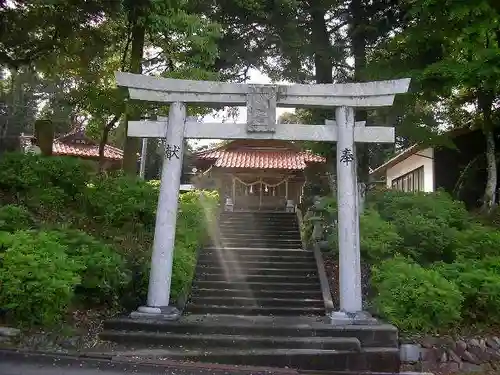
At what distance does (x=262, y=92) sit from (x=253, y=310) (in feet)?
15.1

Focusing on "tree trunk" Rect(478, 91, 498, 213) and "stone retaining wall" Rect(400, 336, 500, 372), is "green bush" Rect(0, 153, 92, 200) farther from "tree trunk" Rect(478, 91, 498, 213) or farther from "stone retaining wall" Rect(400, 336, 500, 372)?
"tree trunk" Rect(478, 91, 498, 213)

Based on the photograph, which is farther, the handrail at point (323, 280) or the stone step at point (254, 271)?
the stone step at point (254, 271)

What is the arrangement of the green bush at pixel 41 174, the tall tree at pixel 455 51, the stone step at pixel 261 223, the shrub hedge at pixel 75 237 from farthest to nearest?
the stone step at pixel 261 223
the green bush at pixel 41 174
the tall tree at pixel 455 51
the shrub hedge at pixel 75 237

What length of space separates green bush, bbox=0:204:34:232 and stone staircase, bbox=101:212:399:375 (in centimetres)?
303

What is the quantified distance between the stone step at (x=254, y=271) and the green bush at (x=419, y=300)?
345cm

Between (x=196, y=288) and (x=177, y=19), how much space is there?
700 centimetres

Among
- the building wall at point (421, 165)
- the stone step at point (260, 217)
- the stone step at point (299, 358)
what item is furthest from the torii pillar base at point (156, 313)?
the building wall at point (421, 165)

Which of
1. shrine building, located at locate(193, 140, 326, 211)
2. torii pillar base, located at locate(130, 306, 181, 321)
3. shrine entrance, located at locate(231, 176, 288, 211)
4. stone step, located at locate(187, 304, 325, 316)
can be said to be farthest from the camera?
shrine entrance, located at locate(231, 176, 288, 211)

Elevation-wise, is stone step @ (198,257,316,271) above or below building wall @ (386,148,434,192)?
below

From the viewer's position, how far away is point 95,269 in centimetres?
875

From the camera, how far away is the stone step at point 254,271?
12.4 metres

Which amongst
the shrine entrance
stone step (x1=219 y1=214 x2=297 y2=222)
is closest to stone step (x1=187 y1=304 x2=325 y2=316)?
stone step (x1=219 y1=214 x2=297 y2=222)

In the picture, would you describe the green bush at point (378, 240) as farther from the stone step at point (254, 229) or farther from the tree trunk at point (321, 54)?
the stone step at point (254, 229)

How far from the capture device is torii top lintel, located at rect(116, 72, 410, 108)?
32.7 feet
